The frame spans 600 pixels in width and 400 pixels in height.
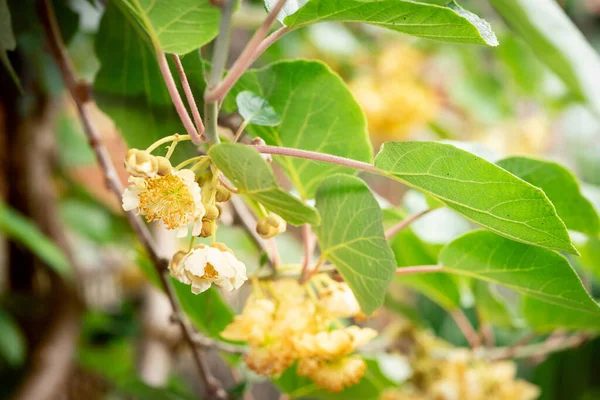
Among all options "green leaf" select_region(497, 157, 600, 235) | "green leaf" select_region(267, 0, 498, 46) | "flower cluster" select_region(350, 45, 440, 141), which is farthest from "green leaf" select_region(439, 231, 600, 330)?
"flower cluster" select_region(350, 45, 440, 141)

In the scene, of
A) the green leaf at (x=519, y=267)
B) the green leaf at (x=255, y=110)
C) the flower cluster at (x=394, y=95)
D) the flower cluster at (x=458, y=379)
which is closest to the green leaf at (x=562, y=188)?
the green leaf at (x=519, y=267)

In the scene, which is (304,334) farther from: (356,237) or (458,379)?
(458,379)

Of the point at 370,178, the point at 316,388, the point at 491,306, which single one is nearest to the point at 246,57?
the point at 316,388

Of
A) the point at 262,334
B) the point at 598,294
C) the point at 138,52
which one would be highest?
the point at 138,52

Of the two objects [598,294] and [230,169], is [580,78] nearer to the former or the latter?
[230,169]

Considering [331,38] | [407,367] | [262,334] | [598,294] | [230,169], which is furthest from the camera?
[598,294]

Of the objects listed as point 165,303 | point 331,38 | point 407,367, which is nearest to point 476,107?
point 331,38
